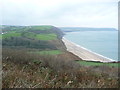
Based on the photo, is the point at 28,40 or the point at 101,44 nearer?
the point at 28,40

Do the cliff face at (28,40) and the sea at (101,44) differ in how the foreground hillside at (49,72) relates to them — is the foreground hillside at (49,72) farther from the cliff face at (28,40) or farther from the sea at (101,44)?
the sea at (101,44)

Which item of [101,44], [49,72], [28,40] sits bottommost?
[101,44]

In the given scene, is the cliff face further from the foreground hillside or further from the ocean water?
the ocean water

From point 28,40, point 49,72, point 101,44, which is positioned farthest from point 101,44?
point 49,72

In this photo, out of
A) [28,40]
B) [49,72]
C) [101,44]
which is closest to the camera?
[49,72]

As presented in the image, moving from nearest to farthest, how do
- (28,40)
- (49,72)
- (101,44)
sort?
(49,72) → (28,40) → (101,44)

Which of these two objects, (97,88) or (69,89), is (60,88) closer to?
(69,89)

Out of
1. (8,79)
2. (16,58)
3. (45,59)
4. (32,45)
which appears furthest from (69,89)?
(32,45)

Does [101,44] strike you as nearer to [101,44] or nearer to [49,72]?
[101,44]

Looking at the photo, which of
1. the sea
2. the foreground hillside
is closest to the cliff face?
the foreground hillside

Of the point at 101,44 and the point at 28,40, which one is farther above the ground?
the point at 28,40

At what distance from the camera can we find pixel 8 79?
3586 mm

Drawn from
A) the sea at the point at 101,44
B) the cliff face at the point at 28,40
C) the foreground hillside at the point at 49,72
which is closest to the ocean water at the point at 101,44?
the sea at the point at 101,44

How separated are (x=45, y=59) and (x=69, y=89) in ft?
34.7
